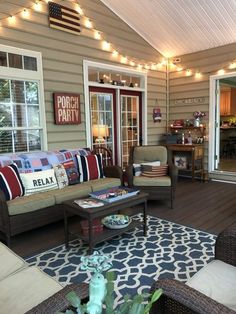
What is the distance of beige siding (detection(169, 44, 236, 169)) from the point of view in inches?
215

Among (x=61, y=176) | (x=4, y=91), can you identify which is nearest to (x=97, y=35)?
(x=4, y=91)

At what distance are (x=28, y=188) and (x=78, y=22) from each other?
2971mm

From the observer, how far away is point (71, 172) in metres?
3.83

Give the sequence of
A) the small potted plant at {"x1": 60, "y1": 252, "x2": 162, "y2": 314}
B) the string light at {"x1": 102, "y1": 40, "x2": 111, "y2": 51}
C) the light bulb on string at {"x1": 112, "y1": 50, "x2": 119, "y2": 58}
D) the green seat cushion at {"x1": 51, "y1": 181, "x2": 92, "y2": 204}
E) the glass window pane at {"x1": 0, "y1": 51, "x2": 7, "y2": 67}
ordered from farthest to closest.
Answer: the light bulb on string at {"x1": 112, "y1": 50, "x2": 119, "y2": 58}
the string light at {"x1": 102, "y1": 40, "x2": 111, "y2": 51}
the glass window pane at {"x1": 0, "y1": 51, "x2": 7, "y2": 67}
the green seat cushion at {"x1": 51, "y1": 181, "x2": 92, "y2": 204}
the small potted plant at {"x1": 60, "y1": 252, "x2": 162, "y2": 314}

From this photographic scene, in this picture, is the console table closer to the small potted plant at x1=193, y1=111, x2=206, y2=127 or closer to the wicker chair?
the small potted plant at x1=193, y1=111, x2=206, y2=127

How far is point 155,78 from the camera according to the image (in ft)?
20.0

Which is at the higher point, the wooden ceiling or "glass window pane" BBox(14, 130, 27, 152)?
the wooden ceiling

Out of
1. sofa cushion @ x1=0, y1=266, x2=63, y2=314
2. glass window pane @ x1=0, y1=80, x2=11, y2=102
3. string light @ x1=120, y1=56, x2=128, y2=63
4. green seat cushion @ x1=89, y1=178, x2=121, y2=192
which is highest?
string light @ x1=120, y1=56, x2=128, y2=63

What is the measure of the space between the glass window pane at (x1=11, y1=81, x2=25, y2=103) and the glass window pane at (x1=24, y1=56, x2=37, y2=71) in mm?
266

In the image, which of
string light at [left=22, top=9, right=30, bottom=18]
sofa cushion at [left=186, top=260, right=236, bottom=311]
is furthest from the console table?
sofa cushion at [left=186, top=260, right=236, bottom=311]

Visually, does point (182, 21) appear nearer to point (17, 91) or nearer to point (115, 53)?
point (115, 53)

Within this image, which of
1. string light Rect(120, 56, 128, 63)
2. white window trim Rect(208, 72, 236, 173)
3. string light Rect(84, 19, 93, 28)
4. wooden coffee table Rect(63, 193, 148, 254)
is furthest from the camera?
white window trim Rect(208, 72, 236, 173)

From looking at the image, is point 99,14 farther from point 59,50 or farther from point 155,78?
point 155,78

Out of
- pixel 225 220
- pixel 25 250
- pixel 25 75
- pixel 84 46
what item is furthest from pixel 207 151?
pixel 25 250
